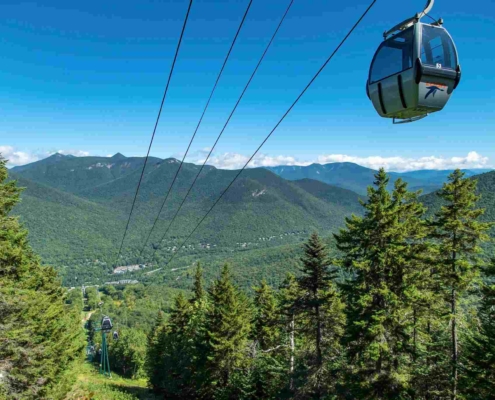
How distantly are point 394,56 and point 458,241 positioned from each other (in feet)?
36.8

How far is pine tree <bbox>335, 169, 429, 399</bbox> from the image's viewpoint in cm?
1359

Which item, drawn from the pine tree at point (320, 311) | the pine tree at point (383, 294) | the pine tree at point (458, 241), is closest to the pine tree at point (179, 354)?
the pine tree at point (320, 311)

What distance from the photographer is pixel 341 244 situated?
15.9 m

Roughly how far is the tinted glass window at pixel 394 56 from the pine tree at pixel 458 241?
32.0 ft

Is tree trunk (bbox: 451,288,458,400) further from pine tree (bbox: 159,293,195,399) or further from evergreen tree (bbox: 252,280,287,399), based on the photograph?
pine tree (bbox: 159,293,195,399)

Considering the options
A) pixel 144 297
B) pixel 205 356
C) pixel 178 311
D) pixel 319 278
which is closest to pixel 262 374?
pixel 205 356

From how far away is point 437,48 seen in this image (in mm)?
6266

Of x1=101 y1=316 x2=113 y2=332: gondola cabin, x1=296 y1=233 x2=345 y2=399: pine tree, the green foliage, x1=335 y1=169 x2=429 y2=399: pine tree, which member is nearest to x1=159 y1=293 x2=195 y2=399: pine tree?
x1=101 y1=316 x2=113 y2=332: gondola cabin

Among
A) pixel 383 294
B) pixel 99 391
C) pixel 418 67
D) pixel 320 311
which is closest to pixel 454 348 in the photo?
pixel 383 294

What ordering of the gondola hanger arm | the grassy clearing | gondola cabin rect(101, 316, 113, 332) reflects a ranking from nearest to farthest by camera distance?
the gondola hanger arm < the grassy clearing < gondola cabin rect(101, 316, 113, 332)

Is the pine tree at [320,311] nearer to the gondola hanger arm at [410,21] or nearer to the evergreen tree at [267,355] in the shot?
the evergreen tree at [267,355]

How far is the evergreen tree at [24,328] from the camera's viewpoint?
480 inches

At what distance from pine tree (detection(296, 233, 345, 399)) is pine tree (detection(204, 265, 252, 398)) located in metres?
7.51

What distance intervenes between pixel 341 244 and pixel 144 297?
157 m
